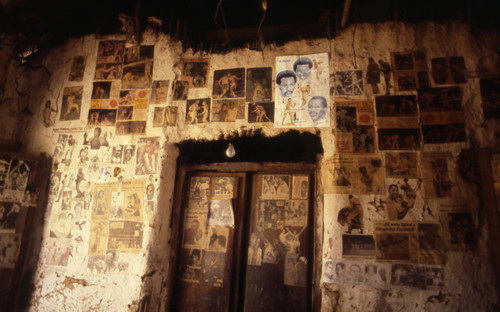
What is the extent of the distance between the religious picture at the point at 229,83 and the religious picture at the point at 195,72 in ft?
0.41

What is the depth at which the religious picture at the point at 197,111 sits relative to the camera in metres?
2.89

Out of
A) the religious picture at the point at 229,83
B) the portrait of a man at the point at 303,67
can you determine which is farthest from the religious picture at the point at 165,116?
the portrait of a man at the point at 303,67

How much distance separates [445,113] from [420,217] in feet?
2.94

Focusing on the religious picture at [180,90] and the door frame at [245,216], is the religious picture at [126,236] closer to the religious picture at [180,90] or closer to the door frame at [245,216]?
the door frame at [245,216]

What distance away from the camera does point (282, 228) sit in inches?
110

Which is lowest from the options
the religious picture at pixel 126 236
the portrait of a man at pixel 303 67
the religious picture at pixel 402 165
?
the religious picture at pixel 126 236

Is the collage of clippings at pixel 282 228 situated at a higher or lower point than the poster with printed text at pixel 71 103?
lower

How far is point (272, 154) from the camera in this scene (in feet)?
9.59

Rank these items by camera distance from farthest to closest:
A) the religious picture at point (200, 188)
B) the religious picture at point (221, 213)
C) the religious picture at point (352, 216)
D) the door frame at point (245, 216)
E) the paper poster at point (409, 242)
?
1. the religious picture at point (200, 188)
2. the religious picture at point (221, 213)
3. the door frame at point (245, 216)
4. the religious picture at point (352, 216)
5. the paper poster at point (409, 242)

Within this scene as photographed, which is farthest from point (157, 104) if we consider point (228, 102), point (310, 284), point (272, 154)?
point (310, 284)

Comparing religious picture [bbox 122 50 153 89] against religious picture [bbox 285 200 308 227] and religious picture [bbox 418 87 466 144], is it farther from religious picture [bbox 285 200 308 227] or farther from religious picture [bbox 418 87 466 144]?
religious picture [bbox 418 87 466 144]

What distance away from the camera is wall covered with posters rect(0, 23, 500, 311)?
2254 millimetres

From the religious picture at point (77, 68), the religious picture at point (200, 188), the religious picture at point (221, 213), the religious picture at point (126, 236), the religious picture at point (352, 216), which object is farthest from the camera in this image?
the religious picture at point (77, 68)

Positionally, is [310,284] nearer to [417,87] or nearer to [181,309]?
[181,309]
